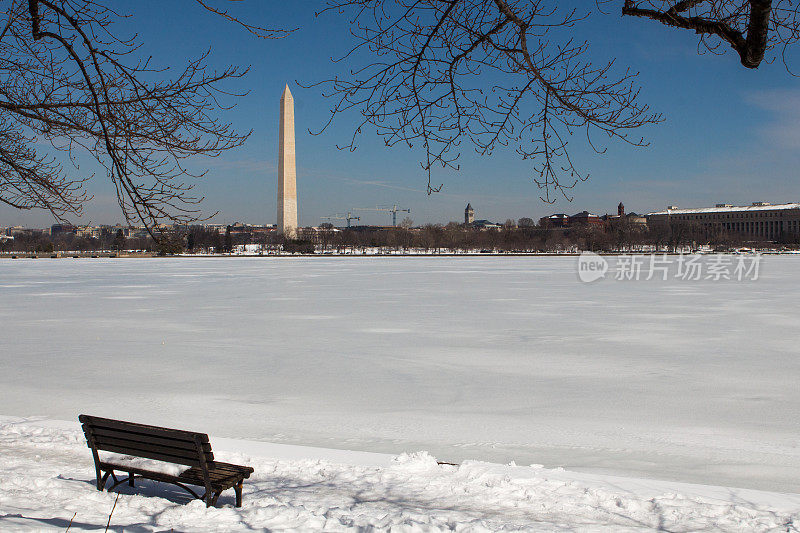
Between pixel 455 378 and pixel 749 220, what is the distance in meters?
154

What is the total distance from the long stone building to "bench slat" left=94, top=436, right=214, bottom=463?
134648 millimetres

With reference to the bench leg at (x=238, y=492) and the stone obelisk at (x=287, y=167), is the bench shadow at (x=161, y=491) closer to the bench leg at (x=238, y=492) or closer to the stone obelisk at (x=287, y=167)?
the bench leg at (x=238, y=492)

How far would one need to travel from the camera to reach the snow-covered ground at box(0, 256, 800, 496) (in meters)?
6.75

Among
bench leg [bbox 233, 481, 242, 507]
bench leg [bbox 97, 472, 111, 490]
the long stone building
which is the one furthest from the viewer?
the long stone building

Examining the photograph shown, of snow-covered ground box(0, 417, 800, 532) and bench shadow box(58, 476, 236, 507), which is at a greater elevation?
snow-covered ground box(0, 417, 800, 532)

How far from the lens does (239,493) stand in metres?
4.95

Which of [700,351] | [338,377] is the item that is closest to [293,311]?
[338,377]

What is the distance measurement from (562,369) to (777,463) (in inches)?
173

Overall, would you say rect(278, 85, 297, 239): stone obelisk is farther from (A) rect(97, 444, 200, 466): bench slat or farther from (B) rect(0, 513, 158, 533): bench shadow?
(B) rect(0, 513, 158, 533): bench shadow

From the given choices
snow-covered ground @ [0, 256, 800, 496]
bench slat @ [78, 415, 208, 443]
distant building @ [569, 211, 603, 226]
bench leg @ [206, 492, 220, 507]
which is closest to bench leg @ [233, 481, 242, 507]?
bench leg @ [206, 492, 220, 507]

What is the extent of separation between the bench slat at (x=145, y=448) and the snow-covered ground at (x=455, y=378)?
1204mm

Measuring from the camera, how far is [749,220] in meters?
146

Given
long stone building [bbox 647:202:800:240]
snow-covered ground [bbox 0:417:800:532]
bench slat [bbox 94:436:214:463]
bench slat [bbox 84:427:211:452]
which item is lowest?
snow-covered ground [bbox 0:417:800:532]

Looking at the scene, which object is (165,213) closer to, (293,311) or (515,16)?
(515,16)
